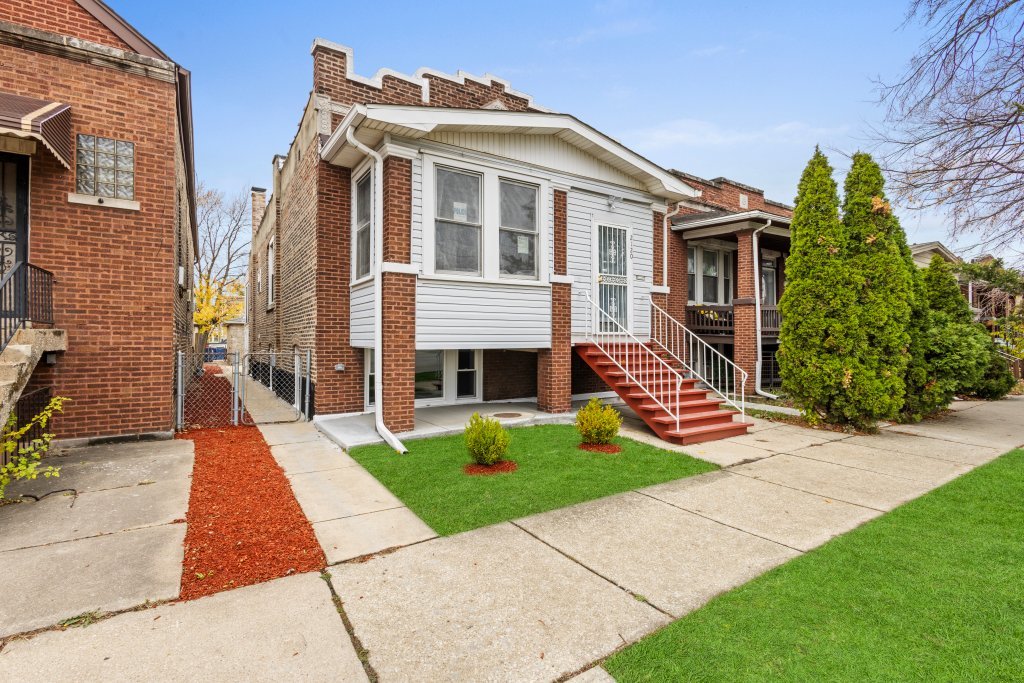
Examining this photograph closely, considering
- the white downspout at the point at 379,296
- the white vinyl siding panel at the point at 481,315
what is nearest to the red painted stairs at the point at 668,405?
the white vinyl siding panel at the point at 481,315

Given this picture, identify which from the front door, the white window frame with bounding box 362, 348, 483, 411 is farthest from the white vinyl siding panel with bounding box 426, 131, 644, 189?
the front door

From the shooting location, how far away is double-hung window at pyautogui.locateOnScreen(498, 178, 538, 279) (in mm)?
8242

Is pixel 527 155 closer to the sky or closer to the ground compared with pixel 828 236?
closer to the sky

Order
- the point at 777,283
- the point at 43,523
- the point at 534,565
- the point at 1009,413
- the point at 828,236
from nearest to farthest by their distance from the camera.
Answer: the point at 534,565
the point at 43,523
the point at 828,236
the point at 1009,413
the point at 777,283

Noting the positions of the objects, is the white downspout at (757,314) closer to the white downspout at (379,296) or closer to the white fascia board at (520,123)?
the white fascia board at (520,123)

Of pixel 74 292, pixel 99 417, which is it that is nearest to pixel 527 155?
pixel 74 292

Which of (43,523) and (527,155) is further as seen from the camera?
(527,155)

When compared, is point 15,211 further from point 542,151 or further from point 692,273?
point 692,273

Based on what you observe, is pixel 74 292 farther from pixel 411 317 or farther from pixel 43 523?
pixel 411 317

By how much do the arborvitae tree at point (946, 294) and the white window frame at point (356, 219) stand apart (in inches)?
429

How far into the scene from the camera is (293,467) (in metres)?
5.83

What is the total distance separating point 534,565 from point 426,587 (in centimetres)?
76

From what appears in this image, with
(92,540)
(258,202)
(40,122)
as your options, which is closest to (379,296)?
(40,122)

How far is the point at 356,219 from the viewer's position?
860 centimetres
